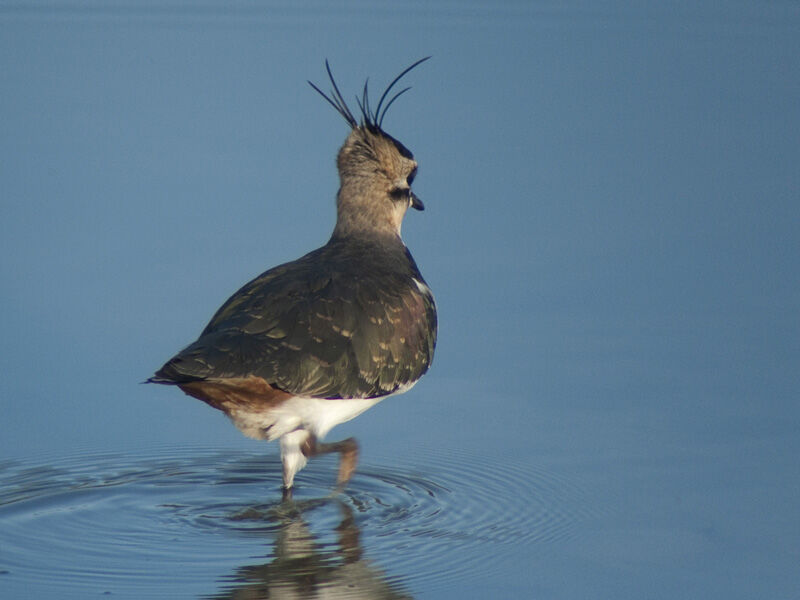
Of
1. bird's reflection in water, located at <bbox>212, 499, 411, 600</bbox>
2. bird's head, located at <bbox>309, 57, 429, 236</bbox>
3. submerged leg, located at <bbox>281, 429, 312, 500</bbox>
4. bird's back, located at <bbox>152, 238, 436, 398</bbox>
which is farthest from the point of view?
Result: bird's head, located at <bbox>309, 57, 429, 236</bbox>

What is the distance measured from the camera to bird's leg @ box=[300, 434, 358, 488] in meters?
6.77

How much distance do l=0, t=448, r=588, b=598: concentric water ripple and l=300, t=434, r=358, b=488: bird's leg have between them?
8 centimetres

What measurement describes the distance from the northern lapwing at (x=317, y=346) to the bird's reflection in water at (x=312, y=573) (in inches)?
20.2

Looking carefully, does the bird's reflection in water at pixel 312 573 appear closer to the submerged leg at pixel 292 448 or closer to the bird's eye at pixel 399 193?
the submerged leg at pixel 292 448

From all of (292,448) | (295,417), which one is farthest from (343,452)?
(295,417)

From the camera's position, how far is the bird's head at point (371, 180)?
7734 millimetres

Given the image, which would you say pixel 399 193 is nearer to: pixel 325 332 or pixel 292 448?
pixel 325 332

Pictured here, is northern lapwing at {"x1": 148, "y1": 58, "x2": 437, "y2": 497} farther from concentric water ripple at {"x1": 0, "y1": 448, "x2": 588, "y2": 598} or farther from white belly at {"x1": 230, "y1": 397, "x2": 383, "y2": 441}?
concentric water ripple at {"x1": 0, "y1": 448, "x2": 588, "y2": 598}

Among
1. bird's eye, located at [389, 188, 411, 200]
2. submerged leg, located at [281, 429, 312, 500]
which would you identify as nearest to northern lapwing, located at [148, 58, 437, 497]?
submerged leg, located at [281, 429, 312, 500]

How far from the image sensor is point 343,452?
22.6ft

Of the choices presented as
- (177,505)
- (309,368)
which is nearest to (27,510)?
(177,505)

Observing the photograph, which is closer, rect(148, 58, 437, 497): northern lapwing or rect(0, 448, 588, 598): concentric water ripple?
rect(0, 448, 588, 598): concentric water ripple

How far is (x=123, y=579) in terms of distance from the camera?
566cm

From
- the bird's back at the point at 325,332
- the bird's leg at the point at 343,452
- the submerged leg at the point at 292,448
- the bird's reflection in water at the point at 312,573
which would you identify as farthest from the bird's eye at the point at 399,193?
the bird's reflection in water at the point at 312,573
